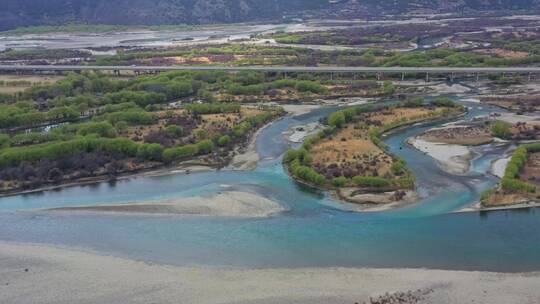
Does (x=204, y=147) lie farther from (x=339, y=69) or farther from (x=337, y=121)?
(x=339, y=69)

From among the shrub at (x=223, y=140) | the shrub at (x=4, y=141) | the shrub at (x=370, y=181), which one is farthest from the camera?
the shrub at (x=223, y=140)

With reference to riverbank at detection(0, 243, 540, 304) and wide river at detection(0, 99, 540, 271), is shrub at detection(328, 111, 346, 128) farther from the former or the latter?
riverbank at detection(0, 243, 540, 304)

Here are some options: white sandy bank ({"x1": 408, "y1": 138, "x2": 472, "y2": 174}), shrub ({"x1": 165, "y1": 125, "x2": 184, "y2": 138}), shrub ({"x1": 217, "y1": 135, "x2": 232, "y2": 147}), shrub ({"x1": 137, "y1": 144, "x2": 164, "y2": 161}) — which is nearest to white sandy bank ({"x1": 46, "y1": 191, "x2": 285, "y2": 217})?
shrub ({"x1": 137, "y1": 144, "x2": 164, "y2": 161})

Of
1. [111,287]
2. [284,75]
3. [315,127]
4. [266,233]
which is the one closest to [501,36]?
[284,75]

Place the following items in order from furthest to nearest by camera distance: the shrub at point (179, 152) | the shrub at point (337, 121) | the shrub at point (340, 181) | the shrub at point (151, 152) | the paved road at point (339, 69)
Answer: the paved road at point (339, 69) → the shrub at point (337, 121) → the shrub at point (151, 152) → the shrub at point (179, 152) → the shrub at point (340, 181)

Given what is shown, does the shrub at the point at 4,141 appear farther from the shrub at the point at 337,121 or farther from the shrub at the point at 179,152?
the shrub at the point at 337,121

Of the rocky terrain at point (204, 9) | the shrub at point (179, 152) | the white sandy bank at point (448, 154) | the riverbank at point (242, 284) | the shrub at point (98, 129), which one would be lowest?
the riverbank at point (242, 284)

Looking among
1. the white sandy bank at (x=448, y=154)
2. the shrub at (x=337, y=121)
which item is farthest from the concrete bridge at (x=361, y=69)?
the white sandy bank at (x=448, y=154)
